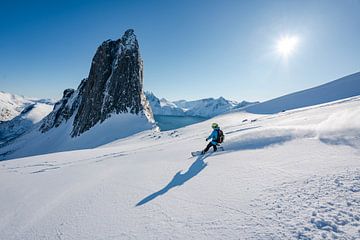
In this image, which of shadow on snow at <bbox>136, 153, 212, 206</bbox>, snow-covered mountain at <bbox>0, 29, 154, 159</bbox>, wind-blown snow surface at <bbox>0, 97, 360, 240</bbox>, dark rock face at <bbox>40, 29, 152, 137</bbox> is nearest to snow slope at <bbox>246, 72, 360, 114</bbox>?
snow-covered mountain at <bbox>0, 29, 154, 159</bbox>

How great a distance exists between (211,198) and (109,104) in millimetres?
46259

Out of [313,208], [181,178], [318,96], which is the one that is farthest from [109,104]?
[313,208]

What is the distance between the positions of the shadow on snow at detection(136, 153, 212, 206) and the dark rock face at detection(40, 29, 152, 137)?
3761 cm

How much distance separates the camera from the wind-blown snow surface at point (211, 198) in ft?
12.0

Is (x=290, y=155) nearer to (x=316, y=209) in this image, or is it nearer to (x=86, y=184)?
(x=316, y=209)

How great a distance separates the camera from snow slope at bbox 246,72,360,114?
30041mm

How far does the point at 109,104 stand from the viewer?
4738cm

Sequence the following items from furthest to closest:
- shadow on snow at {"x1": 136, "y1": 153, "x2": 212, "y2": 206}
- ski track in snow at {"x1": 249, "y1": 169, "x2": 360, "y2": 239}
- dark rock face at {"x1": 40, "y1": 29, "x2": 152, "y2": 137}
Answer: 1. dark rock face at {"x1": 40, "y1": 29, "x2": 152, "y2": 137}
2. shadow on snow at {"x1": 136, "y1": 153, "x2": 212, "y2": 206}
3. ski track in snow at {"x1": 249, "y1": 169, "x2": 360, "y2": 239}

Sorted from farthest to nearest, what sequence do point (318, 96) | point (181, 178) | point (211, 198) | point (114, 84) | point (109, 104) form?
point (114, 84), point (109, 104), point (318, 96), point (181, 178), point (211, 198)

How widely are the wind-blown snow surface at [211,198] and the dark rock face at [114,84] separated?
125ft

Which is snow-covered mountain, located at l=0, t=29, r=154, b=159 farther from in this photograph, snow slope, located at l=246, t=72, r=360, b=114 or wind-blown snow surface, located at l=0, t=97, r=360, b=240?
wind-blown snow surface, located at l=0, t=97, r=360, b=240

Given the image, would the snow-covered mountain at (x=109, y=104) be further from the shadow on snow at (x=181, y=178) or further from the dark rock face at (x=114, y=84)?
the shadow on snow at (x=181, y=178)

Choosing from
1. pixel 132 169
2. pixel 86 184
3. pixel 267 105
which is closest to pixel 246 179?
pixel 132 169

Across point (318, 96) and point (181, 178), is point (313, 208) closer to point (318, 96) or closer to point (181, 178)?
point (181, 178)
